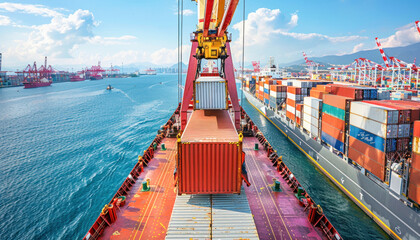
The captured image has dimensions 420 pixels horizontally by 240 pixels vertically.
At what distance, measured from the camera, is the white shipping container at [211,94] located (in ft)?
50.6

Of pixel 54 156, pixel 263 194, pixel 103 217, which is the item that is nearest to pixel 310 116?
pixel 263 194

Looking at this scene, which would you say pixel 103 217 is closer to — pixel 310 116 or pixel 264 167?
pixel 264 167

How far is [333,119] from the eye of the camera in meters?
22.0

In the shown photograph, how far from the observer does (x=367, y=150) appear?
16.9 metres

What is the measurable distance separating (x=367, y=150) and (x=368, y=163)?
100 cm

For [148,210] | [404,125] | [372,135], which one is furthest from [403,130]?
[148,210]

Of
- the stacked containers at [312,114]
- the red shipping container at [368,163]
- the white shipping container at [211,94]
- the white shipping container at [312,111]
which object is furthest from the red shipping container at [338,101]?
the white shipping container at [211,94]

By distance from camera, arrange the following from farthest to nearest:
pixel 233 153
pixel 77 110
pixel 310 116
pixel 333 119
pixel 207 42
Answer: pixel 77 110 < pixel 310 116 < pixel 333 119 < pixel 207 42 < pixel 233 153

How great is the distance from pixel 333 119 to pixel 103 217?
71.1 ft

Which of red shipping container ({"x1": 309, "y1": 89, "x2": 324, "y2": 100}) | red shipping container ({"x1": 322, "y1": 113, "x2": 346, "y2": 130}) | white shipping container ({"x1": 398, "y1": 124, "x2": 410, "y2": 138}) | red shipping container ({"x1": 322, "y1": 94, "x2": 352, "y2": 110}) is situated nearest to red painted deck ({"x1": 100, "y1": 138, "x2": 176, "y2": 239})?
red shipping container ({"x1": 322, "y1": 113, "x2": 346, "y2": 130})

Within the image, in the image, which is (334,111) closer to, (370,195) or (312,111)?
(312,111)

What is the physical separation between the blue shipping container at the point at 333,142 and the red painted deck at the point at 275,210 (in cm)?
693

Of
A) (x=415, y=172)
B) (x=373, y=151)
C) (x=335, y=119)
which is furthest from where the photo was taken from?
(x=335, y=119)

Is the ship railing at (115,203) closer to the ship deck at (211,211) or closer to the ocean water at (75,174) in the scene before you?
the ship deck at (211,211)
